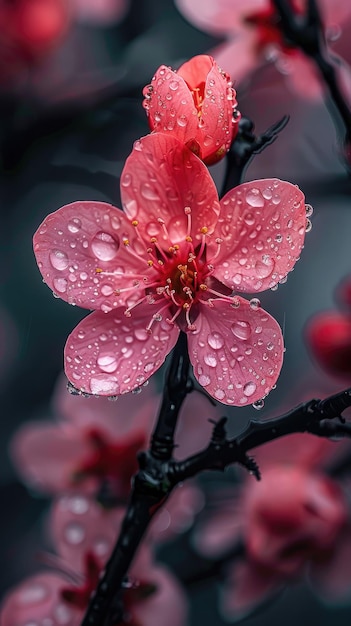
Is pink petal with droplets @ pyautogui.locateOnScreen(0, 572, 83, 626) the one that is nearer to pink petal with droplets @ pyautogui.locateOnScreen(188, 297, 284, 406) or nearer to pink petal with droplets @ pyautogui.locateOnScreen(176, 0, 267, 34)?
pink petal with droplets @ pyautogui.locateOnScreen(188, 297, 284, 406)

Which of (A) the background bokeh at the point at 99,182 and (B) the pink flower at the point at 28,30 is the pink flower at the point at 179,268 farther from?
(B) the pink flower at the point at 28,30

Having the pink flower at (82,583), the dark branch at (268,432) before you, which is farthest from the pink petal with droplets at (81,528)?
the dark branch at (268,432)

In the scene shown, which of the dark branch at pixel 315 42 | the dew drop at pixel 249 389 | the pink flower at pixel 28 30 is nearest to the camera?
the dew drop at pixel 249 389

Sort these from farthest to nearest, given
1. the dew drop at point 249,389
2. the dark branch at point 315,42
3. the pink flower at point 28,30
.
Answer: the pink flower at point 28,30 < the dark branch at point 315,42 < the dew drop at point 249,389

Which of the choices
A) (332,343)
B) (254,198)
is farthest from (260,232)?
(332,343)

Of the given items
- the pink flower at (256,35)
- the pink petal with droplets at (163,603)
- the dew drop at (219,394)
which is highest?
the pink flower at (256,35)

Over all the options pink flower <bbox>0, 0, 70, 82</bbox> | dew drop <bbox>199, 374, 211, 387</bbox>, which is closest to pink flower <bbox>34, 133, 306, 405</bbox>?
dew drop <bbox>199, 374, 211, 387</bbox>

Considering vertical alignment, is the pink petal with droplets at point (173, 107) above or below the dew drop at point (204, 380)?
above

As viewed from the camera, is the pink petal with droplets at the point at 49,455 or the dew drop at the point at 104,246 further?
the pink petal with droplets at the point at 49,455
